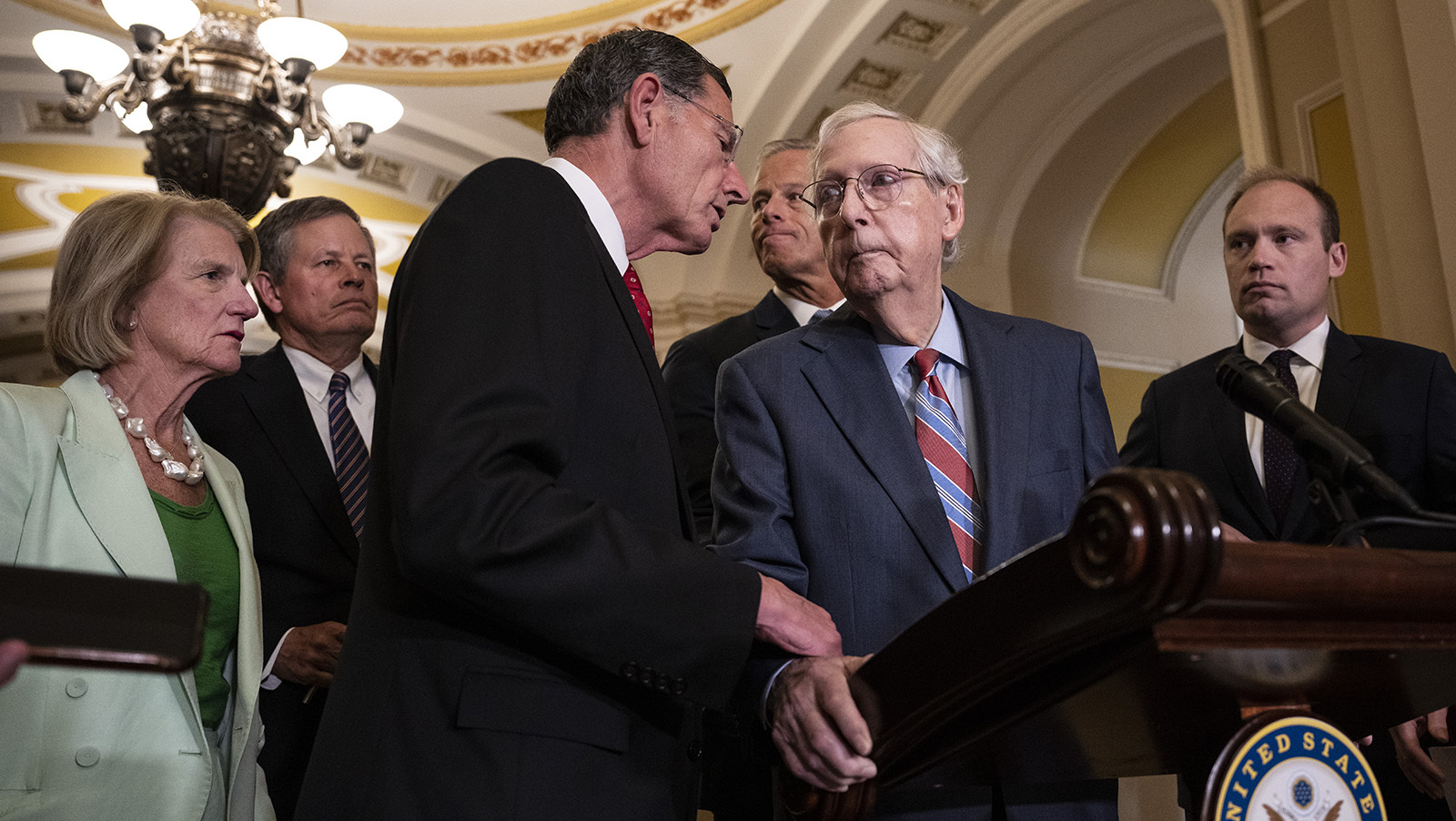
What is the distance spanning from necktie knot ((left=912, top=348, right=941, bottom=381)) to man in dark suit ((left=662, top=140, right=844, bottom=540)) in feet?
2.71

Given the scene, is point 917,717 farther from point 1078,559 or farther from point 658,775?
point 658,775

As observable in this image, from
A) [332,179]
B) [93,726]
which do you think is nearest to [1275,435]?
[93,726]

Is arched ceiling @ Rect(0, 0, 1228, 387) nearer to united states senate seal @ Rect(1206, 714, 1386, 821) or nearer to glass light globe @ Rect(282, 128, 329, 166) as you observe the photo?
glass light globe @ Rect(282, 128, 329, 166)

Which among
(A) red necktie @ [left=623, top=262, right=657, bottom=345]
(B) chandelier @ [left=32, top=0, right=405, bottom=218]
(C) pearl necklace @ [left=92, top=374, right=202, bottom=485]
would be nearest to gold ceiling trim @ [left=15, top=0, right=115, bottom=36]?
(B) chandelier @ [left=32, top=0, right=405, bottom=218]

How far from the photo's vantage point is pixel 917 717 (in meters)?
1.05

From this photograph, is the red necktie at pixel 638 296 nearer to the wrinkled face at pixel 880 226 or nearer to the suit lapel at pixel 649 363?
the suit lapel at pixel 649 363

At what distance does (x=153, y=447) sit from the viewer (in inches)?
78.2

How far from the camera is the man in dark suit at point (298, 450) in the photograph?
91.7 inches

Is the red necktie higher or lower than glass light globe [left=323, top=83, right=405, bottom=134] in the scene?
lower

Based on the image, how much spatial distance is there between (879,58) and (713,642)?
22.0 feet

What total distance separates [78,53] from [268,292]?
4.07 metres

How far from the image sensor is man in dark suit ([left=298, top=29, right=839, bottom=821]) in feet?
3.93

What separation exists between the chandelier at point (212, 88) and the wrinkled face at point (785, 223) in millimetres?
3647

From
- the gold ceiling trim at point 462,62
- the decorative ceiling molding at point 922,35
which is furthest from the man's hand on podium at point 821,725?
the gold ceiling trim at point 462,62
